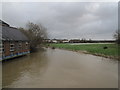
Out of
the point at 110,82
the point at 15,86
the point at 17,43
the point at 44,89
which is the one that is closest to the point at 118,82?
the point at 110,82

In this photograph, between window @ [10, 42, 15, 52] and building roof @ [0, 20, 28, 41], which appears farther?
window @ [10, 42, 15, 52]

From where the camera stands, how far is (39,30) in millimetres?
29344

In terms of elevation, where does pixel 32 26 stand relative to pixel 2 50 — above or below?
above

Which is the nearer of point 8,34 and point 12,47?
point 12,47

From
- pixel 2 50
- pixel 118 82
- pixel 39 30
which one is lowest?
pixel 118 82

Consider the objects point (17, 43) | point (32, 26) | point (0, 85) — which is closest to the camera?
point (0, 85)

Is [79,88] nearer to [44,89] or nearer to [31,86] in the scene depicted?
[44,89]

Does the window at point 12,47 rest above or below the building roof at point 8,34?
below

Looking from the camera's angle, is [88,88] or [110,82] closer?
[88,88]

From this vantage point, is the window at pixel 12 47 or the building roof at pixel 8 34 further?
the window at pixel 12 47

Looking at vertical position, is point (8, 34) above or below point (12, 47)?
above

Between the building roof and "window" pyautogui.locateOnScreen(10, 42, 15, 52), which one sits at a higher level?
the building roof

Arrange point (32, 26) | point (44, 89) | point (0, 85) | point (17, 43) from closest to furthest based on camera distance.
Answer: point (44, 89) → point (0, 85) → point (17, 43) → point (32, 26)

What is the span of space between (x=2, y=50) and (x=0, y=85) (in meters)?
5.79
